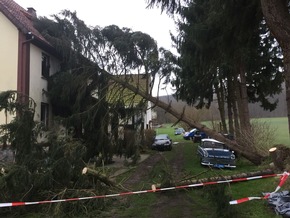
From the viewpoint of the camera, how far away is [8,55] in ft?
49.7

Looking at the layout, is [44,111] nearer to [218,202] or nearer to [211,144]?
[211,144]

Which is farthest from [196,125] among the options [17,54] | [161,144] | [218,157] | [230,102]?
[161,144]

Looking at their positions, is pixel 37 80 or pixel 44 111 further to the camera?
pixel 44 111

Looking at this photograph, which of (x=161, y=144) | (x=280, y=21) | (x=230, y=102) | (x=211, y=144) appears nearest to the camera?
(x=280, y=21)

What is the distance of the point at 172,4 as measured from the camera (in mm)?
9930

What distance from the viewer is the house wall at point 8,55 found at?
49.3 feet

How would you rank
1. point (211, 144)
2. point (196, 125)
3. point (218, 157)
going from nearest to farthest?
1. point (196, 125)
2. point (218, 157)
3. point (211, 144)

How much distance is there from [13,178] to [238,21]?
277 inches

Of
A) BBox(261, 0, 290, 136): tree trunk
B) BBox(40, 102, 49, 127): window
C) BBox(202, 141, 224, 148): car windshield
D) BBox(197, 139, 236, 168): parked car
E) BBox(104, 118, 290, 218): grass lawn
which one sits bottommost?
BBox(104, 118, 290, 218): grass lawn

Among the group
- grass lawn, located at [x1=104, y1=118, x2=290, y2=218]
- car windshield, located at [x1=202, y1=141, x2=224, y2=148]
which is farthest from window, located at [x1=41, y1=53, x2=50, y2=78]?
car windshield, located at [x1=202, y1=141, x2=224, y2=148]

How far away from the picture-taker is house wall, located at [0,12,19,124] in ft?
49.3

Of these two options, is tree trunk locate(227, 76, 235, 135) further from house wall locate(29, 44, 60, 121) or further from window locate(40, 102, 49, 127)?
house wall locate(29, 44, 60, 121)

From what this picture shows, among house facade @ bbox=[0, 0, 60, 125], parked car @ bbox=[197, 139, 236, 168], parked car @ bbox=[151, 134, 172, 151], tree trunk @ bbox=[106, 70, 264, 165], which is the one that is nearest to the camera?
tree trunk @ bbox=[106, 70, 264, 165]

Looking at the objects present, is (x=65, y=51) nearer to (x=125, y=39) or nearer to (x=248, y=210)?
(x=125, y=39)
